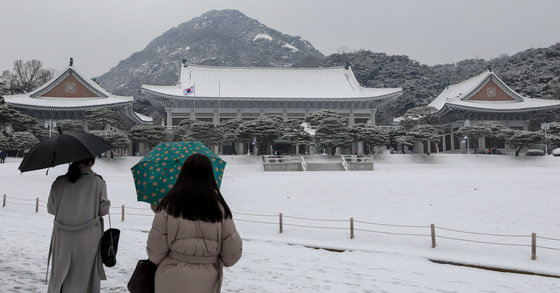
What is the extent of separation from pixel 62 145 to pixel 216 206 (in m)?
2.05

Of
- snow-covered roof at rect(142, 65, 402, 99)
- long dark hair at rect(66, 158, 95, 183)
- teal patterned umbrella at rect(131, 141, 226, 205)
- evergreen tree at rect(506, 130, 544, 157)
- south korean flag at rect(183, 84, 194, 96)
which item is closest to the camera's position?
long dark hair at rect(66, 158, 95, 183)

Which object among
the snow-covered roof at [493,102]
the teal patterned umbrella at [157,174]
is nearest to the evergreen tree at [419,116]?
the snow-covered roof at [493,102]

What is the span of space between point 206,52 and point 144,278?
134 meters

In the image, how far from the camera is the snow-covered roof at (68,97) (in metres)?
32.2

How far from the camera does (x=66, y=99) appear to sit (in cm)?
3369

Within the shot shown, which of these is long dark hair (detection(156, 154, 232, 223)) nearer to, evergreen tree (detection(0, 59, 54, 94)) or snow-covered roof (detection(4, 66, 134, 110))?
snow-covered roof (detection(4, 66, 134, 110))

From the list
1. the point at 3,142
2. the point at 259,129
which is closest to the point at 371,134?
the point at 259,129

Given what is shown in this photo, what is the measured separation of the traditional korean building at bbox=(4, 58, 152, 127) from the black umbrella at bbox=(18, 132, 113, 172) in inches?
1237

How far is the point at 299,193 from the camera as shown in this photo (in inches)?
644

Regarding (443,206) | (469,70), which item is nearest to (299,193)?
(443,206)

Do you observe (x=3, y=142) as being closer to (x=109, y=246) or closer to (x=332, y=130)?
(x=332, y=130)

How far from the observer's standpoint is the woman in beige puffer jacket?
2.42 meters

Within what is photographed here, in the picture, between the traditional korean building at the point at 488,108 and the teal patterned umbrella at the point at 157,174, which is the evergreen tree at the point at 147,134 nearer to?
the traditional korean building at the point at 488,108

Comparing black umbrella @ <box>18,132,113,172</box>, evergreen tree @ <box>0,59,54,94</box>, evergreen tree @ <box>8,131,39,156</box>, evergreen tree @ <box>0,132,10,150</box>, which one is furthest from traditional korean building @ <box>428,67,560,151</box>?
evergreen tree @ <box>0,59,54,94</box>
